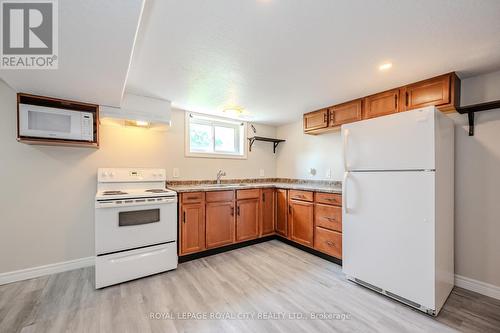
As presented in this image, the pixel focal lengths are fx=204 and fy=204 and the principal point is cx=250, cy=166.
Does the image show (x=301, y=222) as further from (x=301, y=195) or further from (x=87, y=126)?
(x=87, y=126)

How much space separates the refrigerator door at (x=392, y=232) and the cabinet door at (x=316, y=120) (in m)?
1.23

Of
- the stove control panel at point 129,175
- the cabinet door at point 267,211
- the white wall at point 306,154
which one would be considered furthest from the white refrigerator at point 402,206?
the stove control panel at point 129,175

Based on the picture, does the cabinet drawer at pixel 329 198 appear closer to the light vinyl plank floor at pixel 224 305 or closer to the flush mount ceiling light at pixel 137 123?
the light vinyl plank floor at pixel 224 305

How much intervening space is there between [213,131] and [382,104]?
2.63m

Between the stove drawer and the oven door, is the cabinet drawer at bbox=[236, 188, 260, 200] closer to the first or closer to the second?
the oven door

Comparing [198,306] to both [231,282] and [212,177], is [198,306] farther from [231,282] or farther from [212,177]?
[212,177]

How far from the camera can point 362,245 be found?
2162 millimetres

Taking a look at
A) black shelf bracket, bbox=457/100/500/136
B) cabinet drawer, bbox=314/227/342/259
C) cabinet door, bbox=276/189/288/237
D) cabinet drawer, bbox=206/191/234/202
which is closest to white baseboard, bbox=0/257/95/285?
cabinet drawer, bbox=206/191/234/202

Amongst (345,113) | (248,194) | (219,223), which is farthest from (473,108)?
(219,223)

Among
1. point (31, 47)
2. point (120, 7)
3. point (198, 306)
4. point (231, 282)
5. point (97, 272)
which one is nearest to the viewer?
point (120, 7)

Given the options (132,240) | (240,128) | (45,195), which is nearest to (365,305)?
(132,240)

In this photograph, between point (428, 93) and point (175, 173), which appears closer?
point (428, 93)

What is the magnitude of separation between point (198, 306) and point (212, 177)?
208 centimetres

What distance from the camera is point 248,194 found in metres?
3.32
